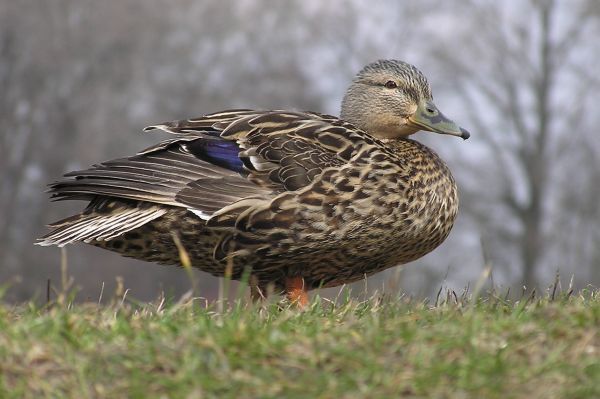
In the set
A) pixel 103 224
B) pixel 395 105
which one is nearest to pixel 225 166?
pixel 103 224

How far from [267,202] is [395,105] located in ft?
5.48

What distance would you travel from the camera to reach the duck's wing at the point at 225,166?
20.2 feet

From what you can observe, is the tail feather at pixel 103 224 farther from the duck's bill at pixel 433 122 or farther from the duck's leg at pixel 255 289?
the duck's bill at pixel 433 122

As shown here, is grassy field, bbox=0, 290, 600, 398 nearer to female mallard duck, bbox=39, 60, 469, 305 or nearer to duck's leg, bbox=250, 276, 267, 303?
female mallard duck, bbox=39, 60, 469, 305

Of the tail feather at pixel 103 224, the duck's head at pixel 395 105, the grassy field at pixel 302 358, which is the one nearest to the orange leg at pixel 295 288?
the tail feather at pixel 103 224

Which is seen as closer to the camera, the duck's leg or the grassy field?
the grassy field

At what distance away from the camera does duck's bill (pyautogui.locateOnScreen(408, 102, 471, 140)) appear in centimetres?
721

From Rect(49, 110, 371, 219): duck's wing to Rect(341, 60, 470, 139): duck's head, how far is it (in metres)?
0.81

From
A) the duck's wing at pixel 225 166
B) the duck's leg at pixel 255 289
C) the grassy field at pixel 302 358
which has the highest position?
the duck's wing at pixel 225 166

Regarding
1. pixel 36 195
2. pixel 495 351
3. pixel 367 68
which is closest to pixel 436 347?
pixel 495 351

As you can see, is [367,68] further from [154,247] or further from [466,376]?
[466,376]

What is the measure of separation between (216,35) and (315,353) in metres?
37.6

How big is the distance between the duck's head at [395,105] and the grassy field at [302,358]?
319 centimetres

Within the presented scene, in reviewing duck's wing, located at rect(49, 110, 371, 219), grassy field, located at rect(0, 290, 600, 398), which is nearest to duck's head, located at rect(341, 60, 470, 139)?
duck's wing, located at rect(49, 110, 371, 219)
